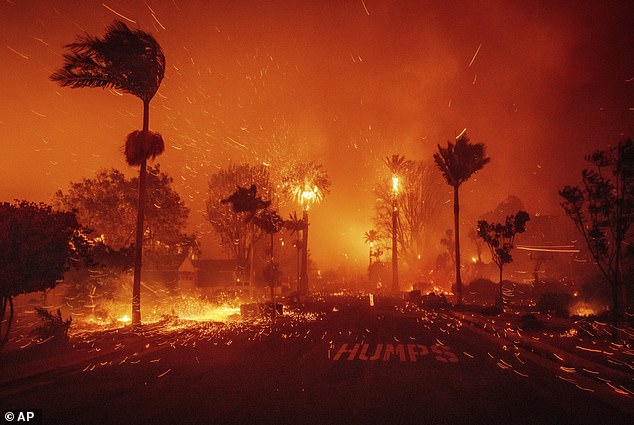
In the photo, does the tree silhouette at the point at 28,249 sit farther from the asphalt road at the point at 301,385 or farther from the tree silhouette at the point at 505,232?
the tree silhouette at the point at 505,232

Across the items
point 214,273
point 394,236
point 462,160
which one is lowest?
point 214,273

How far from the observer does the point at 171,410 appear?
25.0 feet

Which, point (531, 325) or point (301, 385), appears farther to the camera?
point (531, 325)

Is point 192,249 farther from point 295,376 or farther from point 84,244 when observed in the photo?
point 295,376

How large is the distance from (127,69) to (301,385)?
54.5 feet

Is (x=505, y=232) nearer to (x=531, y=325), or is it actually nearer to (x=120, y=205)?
(x=531, y=325)

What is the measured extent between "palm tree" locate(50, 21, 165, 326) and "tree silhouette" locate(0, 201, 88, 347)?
7.31m

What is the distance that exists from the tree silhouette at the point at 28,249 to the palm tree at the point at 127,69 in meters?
7.31

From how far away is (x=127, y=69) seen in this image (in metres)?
20.5

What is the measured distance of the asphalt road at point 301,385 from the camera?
24.3 ft

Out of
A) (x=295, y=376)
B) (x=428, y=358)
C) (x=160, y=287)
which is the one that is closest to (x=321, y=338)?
(x=428, y=358)

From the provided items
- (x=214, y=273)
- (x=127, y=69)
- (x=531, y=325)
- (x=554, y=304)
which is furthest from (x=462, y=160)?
(x=214, y=273)

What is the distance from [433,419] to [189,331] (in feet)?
46.7

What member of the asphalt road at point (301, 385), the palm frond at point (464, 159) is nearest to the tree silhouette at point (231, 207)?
the palm frond at point (464, 159)
